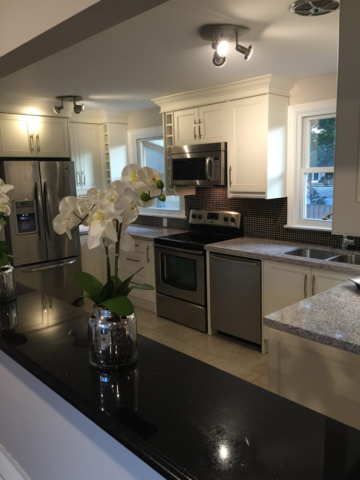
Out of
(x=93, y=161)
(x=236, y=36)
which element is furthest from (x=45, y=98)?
(x=236, y=36)

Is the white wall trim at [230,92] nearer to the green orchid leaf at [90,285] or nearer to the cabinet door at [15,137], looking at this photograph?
the cabinet door at [15,137]

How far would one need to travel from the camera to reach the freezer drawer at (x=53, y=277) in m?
4.34

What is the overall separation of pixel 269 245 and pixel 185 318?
114cm

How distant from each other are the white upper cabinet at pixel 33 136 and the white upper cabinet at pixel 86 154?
33cm

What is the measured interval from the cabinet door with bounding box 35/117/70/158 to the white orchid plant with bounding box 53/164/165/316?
12.3ft

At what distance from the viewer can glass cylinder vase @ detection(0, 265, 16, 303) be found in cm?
179

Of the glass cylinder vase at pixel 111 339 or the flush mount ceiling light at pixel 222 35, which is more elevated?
the flush mount ceiling light at pixel 222 35

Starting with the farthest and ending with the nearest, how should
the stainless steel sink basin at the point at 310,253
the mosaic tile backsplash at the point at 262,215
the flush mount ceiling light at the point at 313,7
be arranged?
1. the mosaic tile backsplash at the point at 262,215
2. the stainless steel sink basin at the point at 310,253
3. the flush mount ceiling light at the point at 313,7

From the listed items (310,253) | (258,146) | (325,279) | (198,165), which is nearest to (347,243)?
(310,253)

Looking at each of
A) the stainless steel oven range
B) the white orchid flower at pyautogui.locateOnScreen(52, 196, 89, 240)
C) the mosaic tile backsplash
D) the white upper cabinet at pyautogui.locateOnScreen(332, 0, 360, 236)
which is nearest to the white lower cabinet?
the mosaic tile backsplash

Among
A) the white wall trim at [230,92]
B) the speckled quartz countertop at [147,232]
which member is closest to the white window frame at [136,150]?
the speckled quartz countertop at [147,232]

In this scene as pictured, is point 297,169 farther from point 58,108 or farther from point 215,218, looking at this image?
point 58,108

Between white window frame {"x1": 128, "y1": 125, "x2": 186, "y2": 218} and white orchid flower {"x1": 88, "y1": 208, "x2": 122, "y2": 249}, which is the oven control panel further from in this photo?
white orchid flower {"x1": 88, "y1": 208, "x2": 122, "y2": 249}

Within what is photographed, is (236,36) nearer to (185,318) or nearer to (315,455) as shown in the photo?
(315,455)
